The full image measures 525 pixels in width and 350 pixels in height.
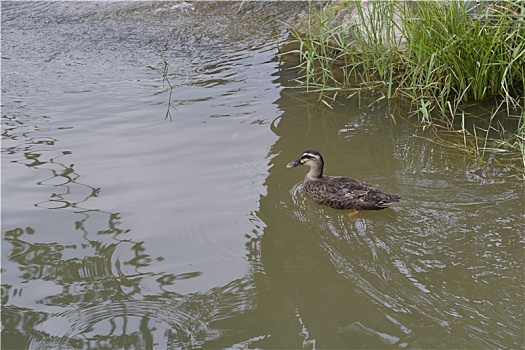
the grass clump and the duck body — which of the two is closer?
the duck body

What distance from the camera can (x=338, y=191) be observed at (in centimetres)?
608

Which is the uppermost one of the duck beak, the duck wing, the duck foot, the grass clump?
the grass clump

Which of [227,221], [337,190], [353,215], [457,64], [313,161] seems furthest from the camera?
[457,64]

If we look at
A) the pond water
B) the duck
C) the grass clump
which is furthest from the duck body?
the grass clump

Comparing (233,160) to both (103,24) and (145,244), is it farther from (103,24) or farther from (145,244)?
(103,24)

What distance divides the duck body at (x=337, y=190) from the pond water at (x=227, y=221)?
11cm

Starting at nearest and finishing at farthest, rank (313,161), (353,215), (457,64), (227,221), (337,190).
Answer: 1. (227,221)
2. (353,215)
3. (337,190)
4. (313,161)
5. (457,64)

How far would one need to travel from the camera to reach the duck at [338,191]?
5816 mm

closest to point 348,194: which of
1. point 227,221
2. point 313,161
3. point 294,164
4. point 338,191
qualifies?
point 338,191

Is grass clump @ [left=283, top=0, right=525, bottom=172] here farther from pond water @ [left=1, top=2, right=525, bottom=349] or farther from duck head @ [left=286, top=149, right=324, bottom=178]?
duck head @ [left=286, top=149, right=324, bottom=178]

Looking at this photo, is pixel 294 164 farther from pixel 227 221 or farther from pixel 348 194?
pixel 227 221

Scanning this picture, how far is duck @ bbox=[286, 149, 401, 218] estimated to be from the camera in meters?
5.82

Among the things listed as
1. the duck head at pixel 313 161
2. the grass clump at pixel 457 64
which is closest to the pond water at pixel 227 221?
the duck head at pixel 313 161

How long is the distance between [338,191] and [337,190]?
0.6 inches
